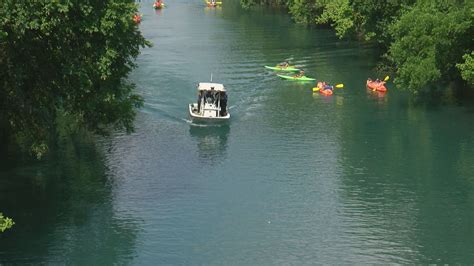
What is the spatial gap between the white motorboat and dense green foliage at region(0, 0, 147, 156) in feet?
58.6

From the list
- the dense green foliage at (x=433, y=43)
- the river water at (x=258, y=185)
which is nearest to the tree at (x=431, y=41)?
the dense green foliage at (x=433, y=43)

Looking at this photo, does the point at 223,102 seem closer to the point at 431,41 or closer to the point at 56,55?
the point at 431,41

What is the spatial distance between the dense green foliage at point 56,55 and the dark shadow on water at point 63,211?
14.0 feet

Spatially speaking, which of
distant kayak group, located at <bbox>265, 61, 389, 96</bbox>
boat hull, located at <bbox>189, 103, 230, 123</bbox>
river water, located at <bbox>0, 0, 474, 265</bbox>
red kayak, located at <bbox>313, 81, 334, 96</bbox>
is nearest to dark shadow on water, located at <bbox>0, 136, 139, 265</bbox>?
river water, located at <bbox>0, 0, 474, 265</bbox>

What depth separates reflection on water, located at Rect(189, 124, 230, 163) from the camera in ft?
175

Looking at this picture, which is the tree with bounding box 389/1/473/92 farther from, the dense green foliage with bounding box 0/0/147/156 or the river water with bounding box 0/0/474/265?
the dense green foliage with bounding box 0/0/147/156

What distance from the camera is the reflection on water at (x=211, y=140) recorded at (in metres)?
53.3

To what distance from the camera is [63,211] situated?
42.8m

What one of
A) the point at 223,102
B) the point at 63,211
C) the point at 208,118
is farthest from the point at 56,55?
the point at 223,102

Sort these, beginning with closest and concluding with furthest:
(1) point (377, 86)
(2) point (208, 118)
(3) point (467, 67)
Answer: (2) point (208, 118) < (3) point (467, 67) < (1) point (377, 86)

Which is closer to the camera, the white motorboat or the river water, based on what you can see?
the river water

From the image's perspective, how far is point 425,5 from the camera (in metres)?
66.2

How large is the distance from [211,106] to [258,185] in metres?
13.2

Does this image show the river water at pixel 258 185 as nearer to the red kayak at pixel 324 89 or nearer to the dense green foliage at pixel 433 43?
the red kayak at pixel 324 89
